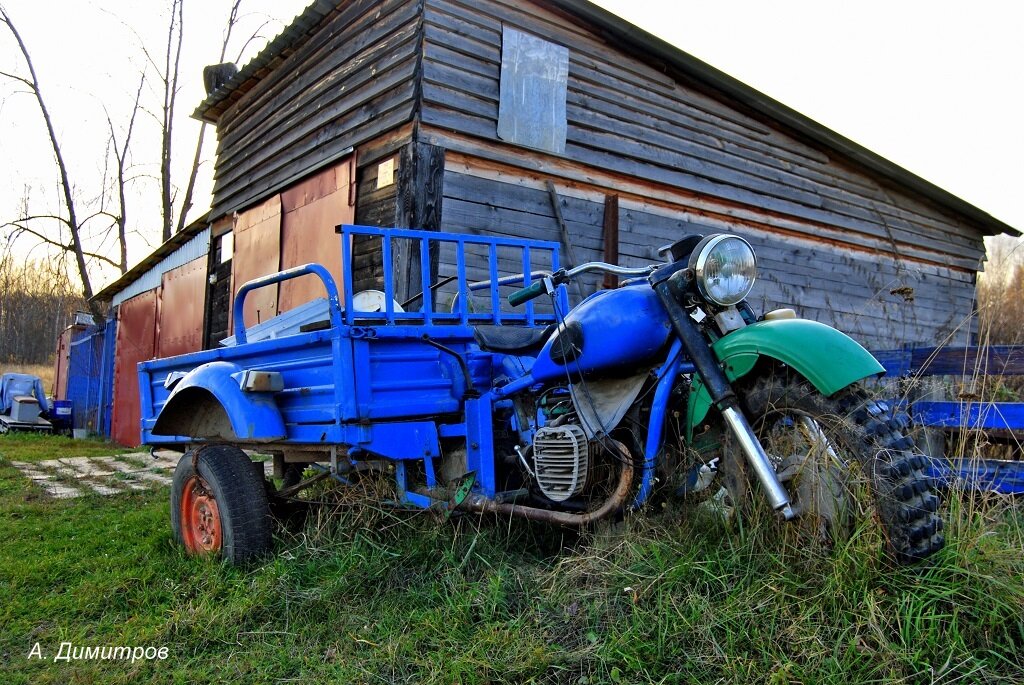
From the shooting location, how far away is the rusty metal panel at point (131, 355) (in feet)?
43.7

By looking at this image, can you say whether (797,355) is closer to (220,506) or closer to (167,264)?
(220,506)

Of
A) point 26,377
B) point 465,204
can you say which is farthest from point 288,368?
point 26,377

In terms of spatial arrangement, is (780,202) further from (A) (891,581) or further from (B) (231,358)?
(A) (891,581)

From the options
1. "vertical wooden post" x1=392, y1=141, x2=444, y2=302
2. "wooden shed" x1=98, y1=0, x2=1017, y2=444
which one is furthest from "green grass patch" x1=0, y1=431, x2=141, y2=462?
"vertical wooden post" x1=392, y1=141, x2=444, y2=302

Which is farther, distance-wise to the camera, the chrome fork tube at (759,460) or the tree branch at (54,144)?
the tree branch at (54,144)

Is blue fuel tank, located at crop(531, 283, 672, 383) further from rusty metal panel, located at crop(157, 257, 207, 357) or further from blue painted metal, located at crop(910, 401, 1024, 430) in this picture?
rusty metal panel, located at crop(157, 257, 207, 357)

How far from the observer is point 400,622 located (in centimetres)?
279

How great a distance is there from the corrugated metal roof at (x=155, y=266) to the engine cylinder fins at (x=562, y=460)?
32.5 feet

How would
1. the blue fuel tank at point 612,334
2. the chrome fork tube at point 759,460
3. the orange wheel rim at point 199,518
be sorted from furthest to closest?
the orange wheel rim at point 199,518 < the blue fuel tank at point 612,334 < the chrome fork tube at point 759,460

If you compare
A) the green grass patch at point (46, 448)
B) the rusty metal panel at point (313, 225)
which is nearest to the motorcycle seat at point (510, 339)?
the rusty metal panel at point (313, 225)

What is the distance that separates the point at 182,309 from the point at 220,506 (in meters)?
9.65

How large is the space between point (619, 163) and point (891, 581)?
7140mm

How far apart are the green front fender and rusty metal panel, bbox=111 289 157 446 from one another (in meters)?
12.5

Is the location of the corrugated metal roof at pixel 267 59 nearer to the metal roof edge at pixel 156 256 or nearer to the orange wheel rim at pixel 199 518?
the metal roof edge at pixel 156 256
